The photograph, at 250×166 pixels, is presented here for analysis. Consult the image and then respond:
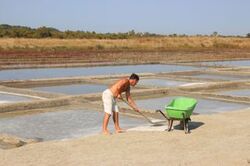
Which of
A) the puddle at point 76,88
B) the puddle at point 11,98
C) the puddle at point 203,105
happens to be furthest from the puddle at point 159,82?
the puddle at point 11,98

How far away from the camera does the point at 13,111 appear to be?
7914mm

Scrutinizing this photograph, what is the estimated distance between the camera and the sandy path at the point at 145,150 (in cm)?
443

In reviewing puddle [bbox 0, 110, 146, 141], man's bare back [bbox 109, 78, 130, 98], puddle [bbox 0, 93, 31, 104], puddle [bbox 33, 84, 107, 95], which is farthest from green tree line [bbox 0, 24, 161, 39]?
man's bare back [bbox 109, 78, 130, 98]

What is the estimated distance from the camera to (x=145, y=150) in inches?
191

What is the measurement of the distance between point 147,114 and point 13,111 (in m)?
2.33

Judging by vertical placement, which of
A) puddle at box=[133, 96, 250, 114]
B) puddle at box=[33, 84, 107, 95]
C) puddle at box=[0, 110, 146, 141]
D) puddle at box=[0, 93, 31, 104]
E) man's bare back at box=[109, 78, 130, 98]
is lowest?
puddle at box=[33, 84, 107, 95]

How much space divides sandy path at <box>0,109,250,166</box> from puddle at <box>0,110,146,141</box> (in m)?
0.80

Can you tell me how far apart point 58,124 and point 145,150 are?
7.52ft

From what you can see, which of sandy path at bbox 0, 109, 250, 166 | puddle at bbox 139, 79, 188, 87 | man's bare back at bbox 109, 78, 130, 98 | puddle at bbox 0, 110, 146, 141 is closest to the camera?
sandy path at bbox 0, 109, 250, 166

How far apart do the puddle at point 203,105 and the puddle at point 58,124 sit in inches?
50.0

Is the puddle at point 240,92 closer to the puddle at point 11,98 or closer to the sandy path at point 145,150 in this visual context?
the puddle at point 11,98

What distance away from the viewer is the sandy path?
4.43 m

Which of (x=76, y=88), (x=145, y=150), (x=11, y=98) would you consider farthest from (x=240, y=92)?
(x=145, y=150)

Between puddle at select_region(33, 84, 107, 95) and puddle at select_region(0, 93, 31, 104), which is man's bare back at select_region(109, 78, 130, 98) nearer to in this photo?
puddle at select_region(0, 93, 31, 104)
